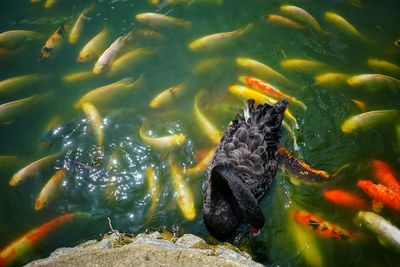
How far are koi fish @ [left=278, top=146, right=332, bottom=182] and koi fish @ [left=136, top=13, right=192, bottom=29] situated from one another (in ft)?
12.1

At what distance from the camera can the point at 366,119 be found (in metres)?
5.57

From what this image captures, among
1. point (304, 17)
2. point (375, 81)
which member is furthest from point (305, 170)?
point (304, 17)

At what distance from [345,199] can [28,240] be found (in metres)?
4.04

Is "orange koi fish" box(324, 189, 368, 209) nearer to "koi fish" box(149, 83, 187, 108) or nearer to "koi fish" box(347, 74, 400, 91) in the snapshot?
"koi fish" box(347, 74, 400, 91)

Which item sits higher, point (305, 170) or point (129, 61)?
point (129, 61)

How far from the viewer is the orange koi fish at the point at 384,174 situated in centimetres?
491

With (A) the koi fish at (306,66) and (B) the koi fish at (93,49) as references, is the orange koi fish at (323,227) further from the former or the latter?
(B) the koi fish at (93,49)

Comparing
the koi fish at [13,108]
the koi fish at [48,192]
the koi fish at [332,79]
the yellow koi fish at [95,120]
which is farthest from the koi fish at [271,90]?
the koi fish at [13,108]

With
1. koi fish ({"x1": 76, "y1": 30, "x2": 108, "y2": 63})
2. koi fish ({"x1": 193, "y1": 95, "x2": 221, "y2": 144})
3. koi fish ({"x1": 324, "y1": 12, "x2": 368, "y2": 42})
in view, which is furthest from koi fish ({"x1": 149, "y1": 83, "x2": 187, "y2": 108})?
koi fish ({"x1": 324, "y1": 12, "x2": 368, "y2": 42})

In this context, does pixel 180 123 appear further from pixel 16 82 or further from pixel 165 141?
pixel 16 82

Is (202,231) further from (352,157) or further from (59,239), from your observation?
(352,157)

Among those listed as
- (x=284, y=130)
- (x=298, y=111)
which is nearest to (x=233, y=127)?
(x=284, y=130)

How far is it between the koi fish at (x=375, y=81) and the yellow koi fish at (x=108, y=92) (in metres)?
3.66

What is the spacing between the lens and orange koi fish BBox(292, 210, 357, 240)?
4.52 metres
